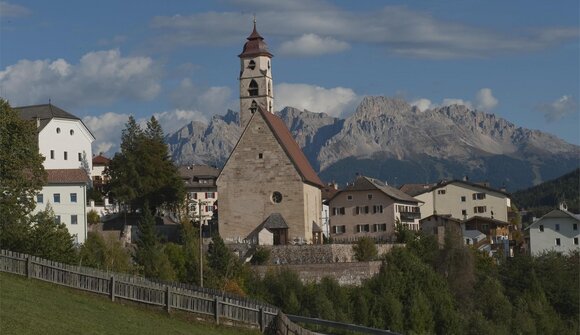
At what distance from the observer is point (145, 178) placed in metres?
92.0

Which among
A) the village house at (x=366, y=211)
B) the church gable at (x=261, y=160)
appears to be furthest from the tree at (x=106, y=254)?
the village house at (x=366, y=211)

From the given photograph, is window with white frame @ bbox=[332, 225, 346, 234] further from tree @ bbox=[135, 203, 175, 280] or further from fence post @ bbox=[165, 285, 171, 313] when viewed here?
fence post @ bbox=[165, 285, 171, 313]

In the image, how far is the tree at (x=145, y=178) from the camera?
91.4m

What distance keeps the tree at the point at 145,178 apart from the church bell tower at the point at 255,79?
11375mm

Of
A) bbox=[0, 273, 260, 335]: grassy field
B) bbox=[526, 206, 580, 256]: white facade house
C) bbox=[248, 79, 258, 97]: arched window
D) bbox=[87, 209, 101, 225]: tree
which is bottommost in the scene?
bbox=[0, 273, 260, 335]: grassy field

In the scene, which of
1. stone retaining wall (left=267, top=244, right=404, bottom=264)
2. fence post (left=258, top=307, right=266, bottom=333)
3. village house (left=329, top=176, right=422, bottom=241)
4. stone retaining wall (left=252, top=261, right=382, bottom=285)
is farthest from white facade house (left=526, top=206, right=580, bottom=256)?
fence post (left=258, top=307, right=266, bottom=333)

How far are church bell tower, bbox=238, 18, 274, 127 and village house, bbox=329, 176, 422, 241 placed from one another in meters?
11.9

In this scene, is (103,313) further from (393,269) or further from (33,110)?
(33,110)

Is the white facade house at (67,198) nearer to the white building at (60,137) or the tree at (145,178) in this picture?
the tree at (145,178)

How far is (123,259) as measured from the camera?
236 ft

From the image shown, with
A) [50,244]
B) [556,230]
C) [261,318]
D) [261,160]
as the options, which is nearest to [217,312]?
[261,318]

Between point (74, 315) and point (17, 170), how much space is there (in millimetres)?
33217

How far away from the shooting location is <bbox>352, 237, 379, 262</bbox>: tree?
8300cm

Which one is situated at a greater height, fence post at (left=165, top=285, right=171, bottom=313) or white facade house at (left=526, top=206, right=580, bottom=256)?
white facade house at (left=526, top=206, right=580, bottom=256)
